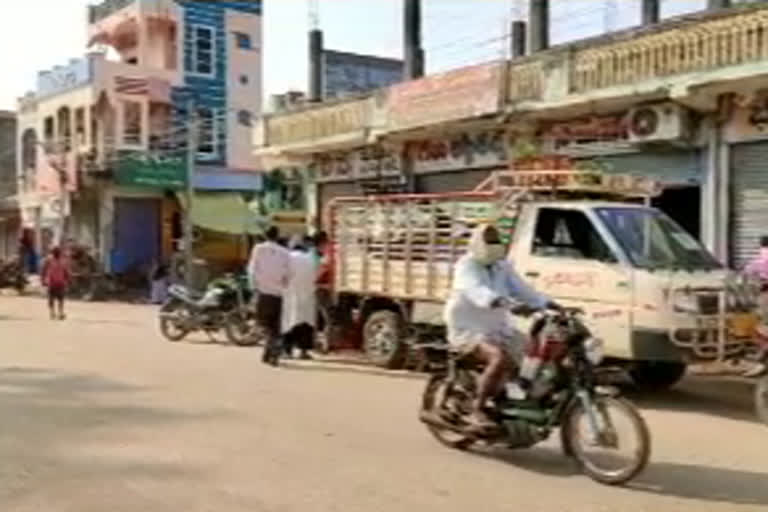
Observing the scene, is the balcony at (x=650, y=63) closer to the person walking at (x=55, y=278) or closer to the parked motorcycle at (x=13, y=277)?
the person walking at (x=55, y=278)

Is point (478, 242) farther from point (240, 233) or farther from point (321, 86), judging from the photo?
point (240, 233)

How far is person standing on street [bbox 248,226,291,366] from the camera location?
1394 cm

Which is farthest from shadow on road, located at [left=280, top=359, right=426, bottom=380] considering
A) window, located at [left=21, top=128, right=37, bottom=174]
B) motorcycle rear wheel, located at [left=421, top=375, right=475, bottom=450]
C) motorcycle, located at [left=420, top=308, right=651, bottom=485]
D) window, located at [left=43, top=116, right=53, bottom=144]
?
window, located at [left=21, top=128, right=37, bottom=174]

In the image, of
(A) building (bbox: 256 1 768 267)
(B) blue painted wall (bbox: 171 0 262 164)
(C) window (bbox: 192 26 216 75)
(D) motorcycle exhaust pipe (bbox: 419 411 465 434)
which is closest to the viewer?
(D) motorcycle exhaust pipe (bbox: 419 411 465 434)

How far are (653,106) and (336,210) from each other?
487 centimetres

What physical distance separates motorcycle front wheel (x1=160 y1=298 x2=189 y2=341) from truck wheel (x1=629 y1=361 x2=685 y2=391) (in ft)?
27.0

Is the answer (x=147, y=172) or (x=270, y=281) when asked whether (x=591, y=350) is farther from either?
(x=147, y=172)

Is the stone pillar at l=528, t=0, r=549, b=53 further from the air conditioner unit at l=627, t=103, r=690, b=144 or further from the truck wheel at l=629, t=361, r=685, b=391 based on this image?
the truck wheel at l=629, t=361, r=685, b=391

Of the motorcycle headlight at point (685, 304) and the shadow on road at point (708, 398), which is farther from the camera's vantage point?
the shadow on road at point (708, 398)

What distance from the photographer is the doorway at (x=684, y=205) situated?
1642 cm

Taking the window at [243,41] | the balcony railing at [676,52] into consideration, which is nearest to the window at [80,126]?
the window at [243,41]

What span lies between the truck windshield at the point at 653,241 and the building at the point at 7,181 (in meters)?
37.0

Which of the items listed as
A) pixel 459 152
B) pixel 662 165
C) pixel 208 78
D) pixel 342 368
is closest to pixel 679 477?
pixel 342 368

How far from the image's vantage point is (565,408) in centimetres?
718
